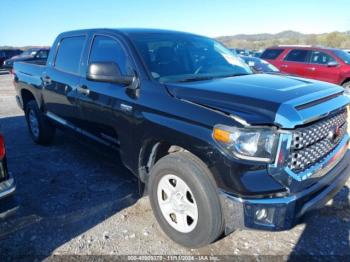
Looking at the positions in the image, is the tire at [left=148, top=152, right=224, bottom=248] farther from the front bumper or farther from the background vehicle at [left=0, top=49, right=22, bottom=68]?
the background vehicle at [left=0, top=49, right=22, bottom=68]

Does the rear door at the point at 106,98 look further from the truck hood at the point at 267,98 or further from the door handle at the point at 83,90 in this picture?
the truck hood at the point at 267,98

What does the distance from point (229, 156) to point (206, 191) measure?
0.35 meters

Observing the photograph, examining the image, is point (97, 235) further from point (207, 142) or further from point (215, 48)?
point (215, 48)

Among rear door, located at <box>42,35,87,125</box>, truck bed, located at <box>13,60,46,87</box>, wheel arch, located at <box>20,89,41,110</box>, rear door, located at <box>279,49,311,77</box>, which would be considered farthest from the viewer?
rear door, located at <box>279,49,311,77</box>

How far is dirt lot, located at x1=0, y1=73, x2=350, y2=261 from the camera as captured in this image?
2.81 meters

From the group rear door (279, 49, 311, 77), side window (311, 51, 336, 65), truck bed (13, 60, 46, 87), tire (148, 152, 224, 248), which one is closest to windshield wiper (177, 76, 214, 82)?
tire (148, 152, 224, 248)

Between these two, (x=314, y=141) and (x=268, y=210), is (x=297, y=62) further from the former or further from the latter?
(x=268, y=210)

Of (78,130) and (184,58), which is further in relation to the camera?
(78,130)

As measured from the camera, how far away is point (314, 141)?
2.52 meters

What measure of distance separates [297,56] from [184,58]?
28.2 feet

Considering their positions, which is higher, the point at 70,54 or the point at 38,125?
the point at 70,54

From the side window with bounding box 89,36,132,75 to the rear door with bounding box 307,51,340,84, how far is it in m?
8.44

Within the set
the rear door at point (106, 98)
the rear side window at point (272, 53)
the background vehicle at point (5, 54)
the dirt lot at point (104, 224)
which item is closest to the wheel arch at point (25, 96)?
the dirt lot at point (104, 224)

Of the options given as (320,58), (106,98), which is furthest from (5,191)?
(320,58)
